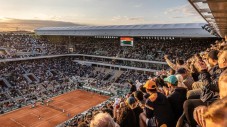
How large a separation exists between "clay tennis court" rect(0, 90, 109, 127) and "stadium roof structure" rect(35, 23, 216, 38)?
18.0m

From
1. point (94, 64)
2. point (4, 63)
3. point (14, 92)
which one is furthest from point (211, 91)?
point (94, 64)

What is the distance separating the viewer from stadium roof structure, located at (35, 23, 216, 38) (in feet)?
128

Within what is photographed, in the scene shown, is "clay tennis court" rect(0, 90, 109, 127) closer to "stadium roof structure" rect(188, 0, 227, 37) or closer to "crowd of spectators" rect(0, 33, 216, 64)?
"crowd of spectators" rect(0, 33, 216, 64)

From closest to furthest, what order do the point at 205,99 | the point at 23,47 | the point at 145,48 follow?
the point at 205,99
the point at 145,48
the point at 23,47

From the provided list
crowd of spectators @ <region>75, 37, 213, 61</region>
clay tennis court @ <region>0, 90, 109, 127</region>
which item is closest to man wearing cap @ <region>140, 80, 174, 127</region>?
clay tennis court @ <region>0, 90, 109, 127</region>

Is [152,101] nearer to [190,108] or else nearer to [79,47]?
[190,108]

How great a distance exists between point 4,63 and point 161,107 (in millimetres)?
43506

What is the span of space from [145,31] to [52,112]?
26.5 m

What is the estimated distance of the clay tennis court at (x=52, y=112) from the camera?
86.3ft

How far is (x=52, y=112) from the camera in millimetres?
29641

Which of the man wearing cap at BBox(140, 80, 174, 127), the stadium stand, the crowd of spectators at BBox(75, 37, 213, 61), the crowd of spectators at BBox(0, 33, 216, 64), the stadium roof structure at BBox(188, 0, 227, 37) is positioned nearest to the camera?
the man wearing cap at BBox(140, 80, 174, 127)

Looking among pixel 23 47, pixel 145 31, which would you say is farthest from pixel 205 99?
pixel 23 47

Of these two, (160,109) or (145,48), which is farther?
(145,48)

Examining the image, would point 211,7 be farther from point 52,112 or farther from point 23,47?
point 23,47
